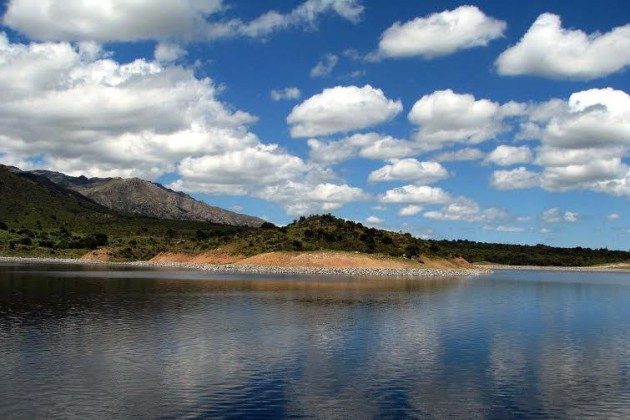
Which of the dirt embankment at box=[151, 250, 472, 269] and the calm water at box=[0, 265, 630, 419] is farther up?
the dirt embankment at box=[151, 250, 472, 269]

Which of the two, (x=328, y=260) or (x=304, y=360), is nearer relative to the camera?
(x=304, y=360)

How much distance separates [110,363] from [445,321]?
115 ft

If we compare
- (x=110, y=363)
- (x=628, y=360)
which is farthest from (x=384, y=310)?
(x=110, y=363)

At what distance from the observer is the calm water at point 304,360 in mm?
29938

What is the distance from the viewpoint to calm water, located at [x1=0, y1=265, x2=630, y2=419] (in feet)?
98.2

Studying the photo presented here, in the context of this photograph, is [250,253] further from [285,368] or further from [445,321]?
[285,368]

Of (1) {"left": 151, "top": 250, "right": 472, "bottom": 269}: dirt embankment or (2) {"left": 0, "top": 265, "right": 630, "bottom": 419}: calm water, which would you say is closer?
(2) {"left": 0, "top": 265, "right": 630, "bottom": 419}: calm water

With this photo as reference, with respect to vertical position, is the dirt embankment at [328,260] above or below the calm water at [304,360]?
above

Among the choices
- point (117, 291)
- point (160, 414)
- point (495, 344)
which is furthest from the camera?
point (117, 291)

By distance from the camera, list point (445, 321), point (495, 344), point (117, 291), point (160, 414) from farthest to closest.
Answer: point (117, 291) < point (445, 321) < point (495, 344) < point (160, 414)

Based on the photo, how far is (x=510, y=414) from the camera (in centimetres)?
2916

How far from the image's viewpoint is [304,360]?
4047 cm

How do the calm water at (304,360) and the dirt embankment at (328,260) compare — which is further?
the dirt embankment at (328,260)

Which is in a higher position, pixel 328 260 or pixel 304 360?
pixel 328 260
